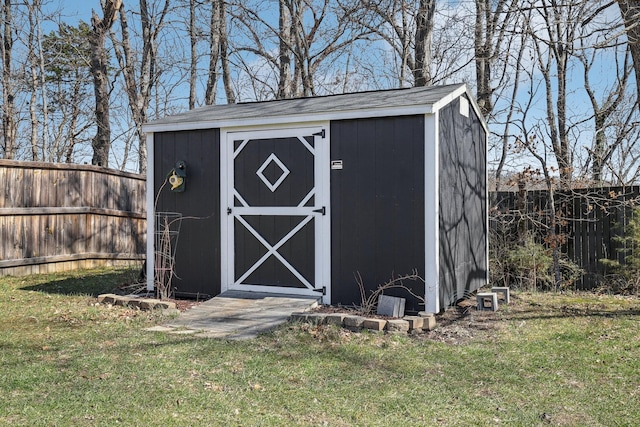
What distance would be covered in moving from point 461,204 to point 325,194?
5.70ft

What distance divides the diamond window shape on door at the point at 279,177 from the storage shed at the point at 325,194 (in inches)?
0.5

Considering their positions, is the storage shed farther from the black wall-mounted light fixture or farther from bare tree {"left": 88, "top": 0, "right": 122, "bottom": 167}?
bare tree {"left": 88, "top": 0, "right": 122, "bottom": 167}

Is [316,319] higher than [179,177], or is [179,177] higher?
[179,177]

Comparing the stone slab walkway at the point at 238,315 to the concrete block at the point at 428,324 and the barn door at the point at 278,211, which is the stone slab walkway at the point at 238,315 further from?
the concrete block at the point at 428,324

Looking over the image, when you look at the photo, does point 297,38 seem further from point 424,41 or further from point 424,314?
point 424,314

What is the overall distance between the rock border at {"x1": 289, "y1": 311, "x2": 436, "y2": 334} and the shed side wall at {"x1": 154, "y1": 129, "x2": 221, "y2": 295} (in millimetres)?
1844

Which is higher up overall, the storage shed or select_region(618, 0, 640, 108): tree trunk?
select_region(618, 0, 640, 108): tree trunk

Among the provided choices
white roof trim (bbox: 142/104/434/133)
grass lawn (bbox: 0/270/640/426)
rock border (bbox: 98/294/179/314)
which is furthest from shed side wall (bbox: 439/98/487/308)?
rock border (bbox: 98/294/179/314)

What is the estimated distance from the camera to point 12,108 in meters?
13.9

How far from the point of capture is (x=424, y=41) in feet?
37.9

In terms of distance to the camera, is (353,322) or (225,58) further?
(225,58)

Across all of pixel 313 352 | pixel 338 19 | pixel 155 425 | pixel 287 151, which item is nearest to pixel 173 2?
pixel 338 19

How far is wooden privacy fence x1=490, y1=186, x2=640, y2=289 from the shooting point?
884 cm

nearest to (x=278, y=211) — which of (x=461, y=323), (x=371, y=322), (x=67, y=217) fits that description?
(x=371, y=322)
